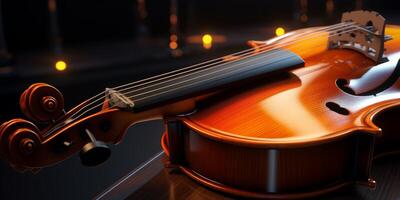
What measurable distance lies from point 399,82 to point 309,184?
345 mm

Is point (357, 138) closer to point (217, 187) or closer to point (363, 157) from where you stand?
point (363, 157)

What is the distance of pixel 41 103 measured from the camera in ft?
2.16

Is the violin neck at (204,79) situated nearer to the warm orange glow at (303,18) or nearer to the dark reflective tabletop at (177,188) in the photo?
the dark reflective tabletop at (177,188)

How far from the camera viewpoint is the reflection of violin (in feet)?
2.19

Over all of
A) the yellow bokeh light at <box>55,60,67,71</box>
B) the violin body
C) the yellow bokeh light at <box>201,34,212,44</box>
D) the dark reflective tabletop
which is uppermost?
the violin body

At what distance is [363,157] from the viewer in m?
0.76

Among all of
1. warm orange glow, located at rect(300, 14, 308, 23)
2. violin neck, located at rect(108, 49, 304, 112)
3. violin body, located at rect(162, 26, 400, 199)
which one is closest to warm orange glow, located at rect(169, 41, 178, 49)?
warm orange glow, located at rect(300, 14, 308, 23)

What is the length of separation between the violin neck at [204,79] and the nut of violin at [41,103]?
0.10m

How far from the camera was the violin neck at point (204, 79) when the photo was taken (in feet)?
2.45

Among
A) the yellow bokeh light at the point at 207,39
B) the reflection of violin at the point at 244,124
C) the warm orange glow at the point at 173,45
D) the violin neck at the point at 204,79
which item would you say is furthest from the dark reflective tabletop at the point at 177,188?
the yellow bokeh light at the point at 207,39

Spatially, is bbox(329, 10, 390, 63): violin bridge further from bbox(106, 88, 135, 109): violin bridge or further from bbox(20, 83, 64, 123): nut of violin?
bbox(20, 83, 64, 123): nut of violin

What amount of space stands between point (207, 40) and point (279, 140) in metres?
2.39

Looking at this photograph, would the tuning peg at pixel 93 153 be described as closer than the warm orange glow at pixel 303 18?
Yes

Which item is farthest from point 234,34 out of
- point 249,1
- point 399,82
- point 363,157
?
point 363,157
